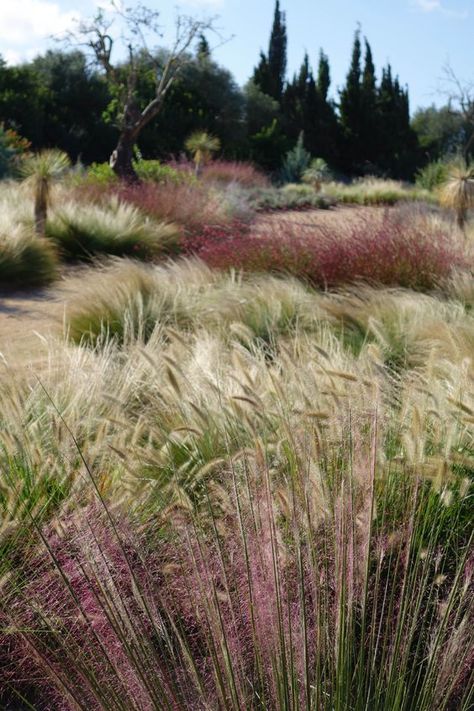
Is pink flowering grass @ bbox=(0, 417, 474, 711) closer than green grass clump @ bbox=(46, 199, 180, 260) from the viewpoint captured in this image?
Yes

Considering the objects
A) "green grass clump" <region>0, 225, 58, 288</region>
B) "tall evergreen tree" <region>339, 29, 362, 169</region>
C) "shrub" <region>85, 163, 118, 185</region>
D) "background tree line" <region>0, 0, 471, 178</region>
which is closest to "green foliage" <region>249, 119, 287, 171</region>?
"background tree line" <region>0, 0, 471, 178</region>

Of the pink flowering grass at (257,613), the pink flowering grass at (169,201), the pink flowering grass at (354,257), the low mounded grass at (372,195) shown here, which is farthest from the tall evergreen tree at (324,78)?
the pink flowering grass at (257,613)

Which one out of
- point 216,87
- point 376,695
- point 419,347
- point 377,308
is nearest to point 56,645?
point 376,695

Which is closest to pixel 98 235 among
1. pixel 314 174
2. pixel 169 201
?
pixel 169 201

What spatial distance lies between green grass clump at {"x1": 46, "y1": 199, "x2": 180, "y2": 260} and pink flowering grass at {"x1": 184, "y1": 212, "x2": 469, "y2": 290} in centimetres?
199

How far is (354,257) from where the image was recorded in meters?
7.29

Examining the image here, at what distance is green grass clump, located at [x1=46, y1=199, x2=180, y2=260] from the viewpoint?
33.1 ft

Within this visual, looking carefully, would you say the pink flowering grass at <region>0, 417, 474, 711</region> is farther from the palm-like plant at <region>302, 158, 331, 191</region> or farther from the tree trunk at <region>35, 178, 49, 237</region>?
the palm-like plant at <region>302, 158, 331, 191</region>

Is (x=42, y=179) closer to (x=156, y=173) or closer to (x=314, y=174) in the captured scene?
(x=156, y=173)

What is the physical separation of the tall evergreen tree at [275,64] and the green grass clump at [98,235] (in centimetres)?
2885

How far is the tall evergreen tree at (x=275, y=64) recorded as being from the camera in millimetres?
37594

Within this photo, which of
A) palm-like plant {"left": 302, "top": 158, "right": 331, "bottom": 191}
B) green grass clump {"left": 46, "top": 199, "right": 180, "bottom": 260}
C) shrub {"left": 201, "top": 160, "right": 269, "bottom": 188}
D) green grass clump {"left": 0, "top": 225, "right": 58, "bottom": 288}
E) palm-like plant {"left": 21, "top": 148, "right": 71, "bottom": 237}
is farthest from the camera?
palm-like plant {"left": 302, "top": 158, "right": 331, "bottom": 191}

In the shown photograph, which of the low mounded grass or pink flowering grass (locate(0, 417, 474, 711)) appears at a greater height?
the low mounded grass

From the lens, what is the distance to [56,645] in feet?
6.75
